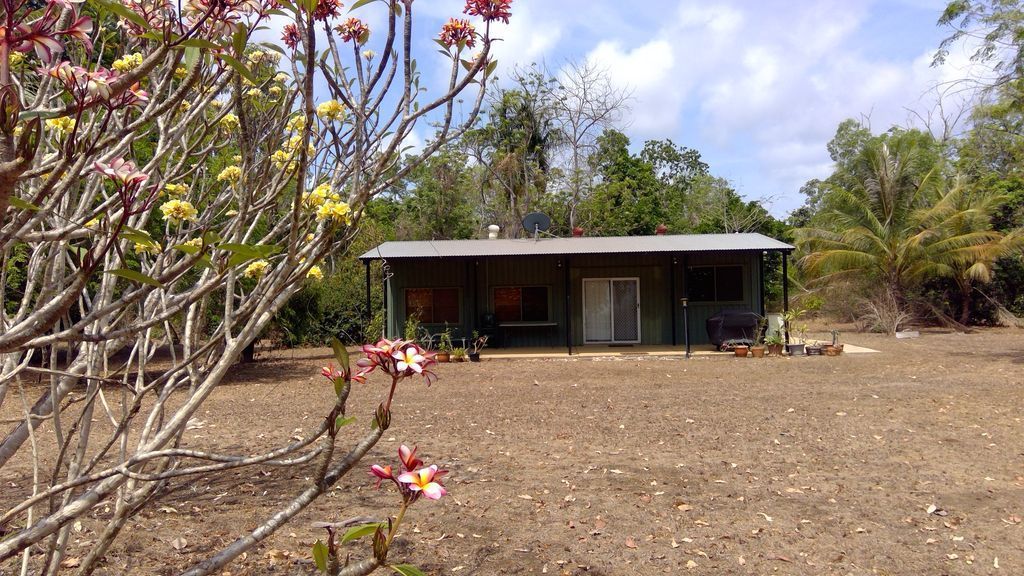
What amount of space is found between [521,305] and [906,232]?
1185cm

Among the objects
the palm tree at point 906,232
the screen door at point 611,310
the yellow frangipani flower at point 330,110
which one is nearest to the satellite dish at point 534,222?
the screen door at point 611,310

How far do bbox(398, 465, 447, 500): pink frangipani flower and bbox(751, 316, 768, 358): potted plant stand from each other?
14.1 metres

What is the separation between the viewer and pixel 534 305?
17.5 meters

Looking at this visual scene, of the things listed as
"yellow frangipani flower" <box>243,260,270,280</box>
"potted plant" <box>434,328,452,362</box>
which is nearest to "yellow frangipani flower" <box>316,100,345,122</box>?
"yellow frangipani flower" <box>243,260,270,280</box>

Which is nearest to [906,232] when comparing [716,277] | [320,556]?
[716,277]

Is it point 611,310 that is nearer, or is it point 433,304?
point 433,304

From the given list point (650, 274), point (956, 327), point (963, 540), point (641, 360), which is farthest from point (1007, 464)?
point (956, 327)

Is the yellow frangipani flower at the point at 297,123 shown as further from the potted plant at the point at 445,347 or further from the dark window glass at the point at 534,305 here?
the dark window glass at the point at 534,305

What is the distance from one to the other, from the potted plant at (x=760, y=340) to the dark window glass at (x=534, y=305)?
4.82 metres

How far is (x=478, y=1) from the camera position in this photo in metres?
2.06

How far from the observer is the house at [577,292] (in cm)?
1684

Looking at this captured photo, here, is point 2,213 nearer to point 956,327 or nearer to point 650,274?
point 650,274

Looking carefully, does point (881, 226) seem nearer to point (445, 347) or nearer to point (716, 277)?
point (716, 277)

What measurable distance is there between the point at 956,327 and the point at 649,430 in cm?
1796
